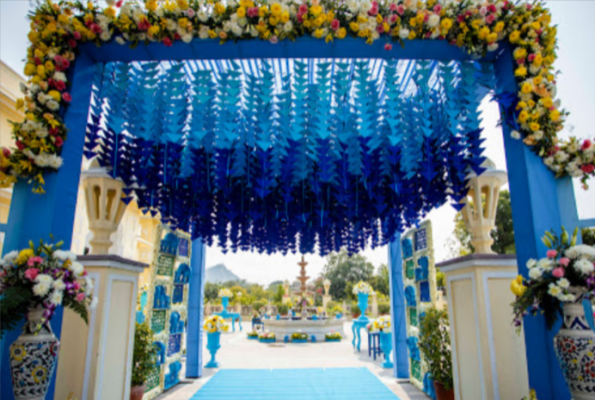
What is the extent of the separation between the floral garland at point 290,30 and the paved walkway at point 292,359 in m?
4.06

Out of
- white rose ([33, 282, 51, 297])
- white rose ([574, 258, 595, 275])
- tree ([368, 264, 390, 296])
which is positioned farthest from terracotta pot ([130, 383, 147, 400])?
tree ([368, 264, 390, 296])

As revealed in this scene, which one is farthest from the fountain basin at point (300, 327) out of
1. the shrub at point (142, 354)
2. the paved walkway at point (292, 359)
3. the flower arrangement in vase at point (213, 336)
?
the shrub at point (142, 354)

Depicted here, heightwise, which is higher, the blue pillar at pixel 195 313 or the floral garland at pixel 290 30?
the floral garland at pixel 290 30

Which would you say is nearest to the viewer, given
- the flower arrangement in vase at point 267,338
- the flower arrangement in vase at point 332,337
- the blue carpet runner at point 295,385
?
the blue carpet runner at point 295,385

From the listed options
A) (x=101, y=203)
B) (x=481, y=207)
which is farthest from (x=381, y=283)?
(x=101, y=203)

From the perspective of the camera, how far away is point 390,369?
7102 mm

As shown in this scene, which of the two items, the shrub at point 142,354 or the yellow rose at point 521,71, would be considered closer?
the yellow rose at point 521,71

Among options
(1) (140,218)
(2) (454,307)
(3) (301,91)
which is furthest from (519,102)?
(1) (140,218)

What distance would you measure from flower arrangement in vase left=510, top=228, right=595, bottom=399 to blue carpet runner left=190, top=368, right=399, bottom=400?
11.4 feet

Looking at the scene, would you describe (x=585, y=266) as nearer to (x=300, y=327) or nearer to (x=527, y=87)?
(x=527, y=87)

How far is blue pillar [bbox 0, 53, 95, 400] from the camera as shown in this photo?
8.41 feet

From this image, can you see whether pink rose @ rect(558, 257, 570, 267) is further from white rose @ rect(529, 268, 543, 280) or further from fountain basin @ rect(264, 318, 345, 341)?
fountain basin @ rect(264, 318, 345, 341)

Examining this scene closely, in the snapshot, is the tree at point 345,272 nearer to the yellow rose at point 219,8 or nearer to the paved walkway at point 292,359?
the paved walkway at point 292,359

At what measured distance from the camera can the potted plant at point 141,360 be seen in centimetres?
444
